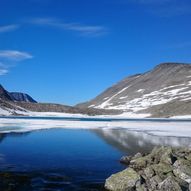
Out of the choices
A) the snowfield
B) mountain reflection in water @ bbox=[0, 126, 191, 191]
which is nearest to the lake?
mountain reflection in water @ bbox=[0, 126, 191, 191]

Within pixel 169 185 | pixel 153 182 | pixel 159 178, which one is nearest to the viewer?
pixel 169 185

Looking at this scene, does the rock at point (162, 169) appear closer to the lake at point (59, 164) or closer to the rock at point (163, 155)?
the rock at point (163, 155)

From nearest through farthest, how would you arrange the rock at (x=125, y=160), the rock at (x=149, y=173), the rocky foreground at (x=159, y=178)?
1. the rocky foreground at (x=159, y=178)
2. the rock at (x=149, y=173)
3. the rock at (x=125, y=160)

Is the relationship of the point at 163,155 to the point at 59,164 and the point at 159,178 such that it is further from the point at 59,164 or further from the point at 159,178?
the point at 59,164

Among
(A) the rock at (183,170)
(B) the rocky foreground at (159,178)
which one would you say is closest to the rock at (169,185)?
(B) the rocky foreground at (159,178)

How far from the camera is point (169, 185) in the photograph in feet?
70.2

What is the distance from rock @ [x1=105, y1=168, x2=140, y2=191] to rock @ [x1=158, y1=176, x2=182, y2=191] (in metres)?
1.88

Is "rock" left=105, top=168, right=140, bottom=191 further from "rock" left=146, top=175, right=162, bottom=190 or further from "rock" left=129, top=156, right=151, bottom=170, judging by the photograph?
"rock" left=129, top=156, right=151, bottom=170

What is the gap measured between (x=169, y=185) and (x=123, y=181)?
3.20 m

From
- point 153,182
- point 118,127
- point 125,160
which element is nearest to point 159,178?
point 153,182

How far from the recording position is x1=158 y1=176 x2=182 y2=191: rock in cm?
2116

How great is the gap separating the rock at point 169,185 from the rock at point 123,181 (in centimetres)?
188

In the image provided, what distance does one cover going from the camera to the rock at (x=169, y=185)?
2116cm

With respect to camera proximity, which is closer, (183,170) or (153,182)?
(153,182)
